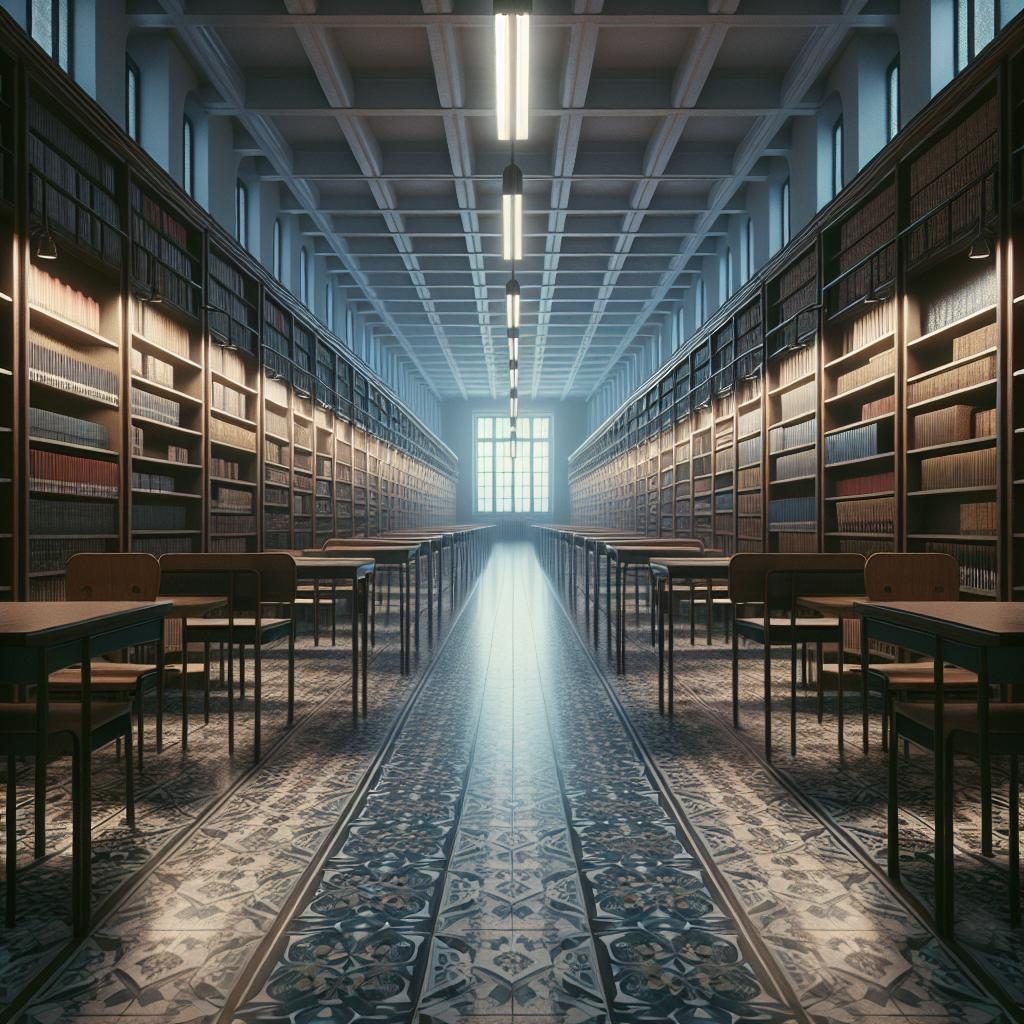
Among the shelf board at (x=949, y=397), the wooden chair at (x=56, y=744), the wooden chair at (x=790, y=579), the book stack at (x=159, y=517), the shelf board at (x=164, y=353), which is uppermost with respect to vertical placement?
the shelf board at (x=164, y=353)

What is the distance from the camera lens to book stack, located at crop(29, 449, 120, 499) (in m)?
3.81

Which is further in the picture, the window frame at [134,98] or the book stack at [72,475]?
the window frame at [134,98]

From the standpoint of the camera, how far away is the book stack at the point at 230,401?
20.2ft

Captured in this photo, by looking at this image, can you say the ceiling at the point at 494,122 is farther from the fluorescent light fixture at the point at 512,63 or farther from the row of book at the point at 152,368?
the row of book at the point at 152,368

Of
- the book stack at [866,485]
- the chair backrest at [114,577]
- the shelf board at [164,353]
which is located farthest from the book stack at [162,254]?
the book stack at [866,485]

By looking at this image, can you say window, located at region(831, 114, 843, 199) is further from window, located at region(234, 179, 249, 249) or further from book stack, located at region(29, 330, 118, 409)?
book stack, located at region(29, 330, 118, 409)

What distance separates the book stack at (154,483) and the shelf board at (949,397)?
447cm

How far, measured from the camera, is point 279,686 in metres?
4.65

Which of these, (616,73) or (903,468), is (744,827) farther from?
(616,73)

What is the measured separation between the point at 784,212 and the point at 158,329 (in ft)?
19.5

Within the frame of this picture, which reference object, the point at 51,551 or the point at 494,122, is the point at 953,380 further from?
the point at 494,122

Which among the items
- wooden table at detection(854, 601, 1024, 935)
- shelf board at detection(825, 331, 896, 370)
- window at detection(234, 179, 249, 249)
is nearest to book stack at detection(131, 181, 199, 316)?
window at detection(234, 179, 249, 249)

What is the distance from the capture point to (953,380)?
4.19 meters

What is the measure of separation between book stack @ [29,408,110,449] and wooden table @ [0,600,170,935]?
1.94m
